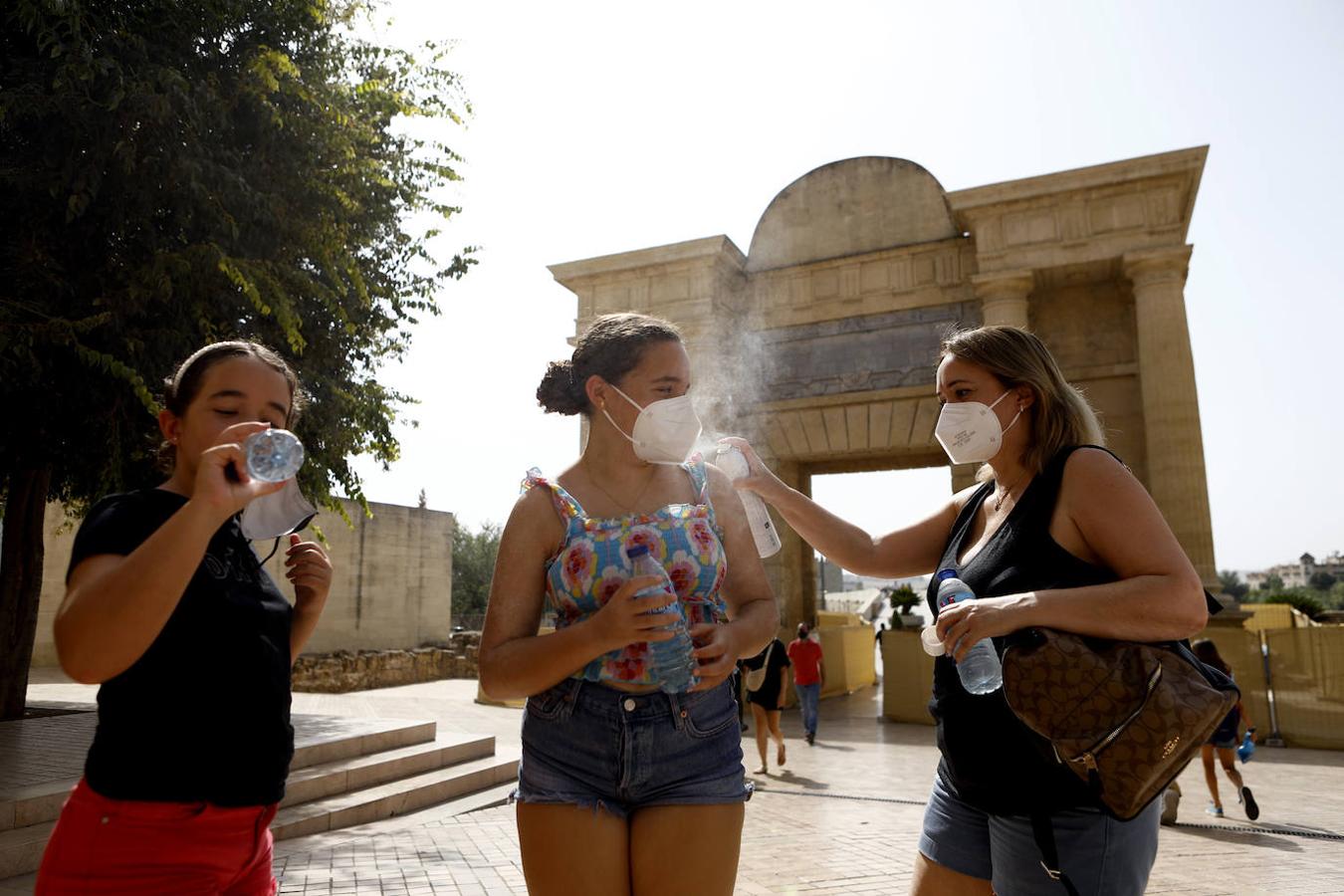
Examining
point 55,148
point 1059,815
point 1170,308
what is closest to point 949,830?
point 1059,815

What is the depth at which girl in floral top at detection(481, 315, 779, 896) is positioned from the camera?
1.88 meters

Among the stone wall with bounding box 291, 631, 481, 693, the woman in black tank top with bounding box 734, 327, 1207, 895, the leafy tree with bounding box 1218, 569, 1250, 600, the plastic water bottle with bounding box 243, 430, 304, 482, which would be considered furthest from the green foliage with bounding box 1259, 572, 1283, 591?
the plastic water bottle with bounding box 243, 430, 304, 482

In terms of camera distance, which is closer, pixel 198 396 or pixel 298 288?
pixel 198 396

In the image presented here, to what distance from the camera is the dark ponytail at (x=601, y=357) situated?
2240mm

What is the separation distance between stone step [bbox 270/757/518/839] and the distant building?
376ft

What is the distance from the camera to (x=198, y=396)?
6.35 feet

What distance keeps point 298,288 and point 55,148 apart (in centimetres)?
246

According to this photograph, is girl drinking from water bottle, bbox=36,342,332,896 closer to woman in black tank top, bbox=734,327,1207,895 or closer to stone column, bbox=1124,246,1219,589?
woman in black tank top, bbox=734,327,1207,895

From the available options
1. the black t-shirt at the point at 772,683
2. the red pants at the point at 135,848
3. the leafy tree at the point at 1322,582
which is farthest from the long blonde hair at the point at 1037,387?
the leafy tree at the point at 1322,582

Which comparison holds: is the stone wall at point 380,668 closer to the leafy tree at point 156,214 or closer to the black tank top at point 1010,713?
the leafy tree at point 156,214

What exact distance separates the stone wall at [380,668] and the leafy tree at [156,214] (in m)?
9.90

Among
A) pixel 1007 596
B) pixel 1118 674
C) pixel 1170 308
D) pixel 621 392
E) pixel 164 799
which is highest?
pixel 1170 308

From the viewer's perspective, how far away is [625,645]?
1.83 m

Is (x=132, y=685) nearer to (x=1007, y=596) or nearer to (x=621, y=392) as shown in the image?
(x=621, y=392)
